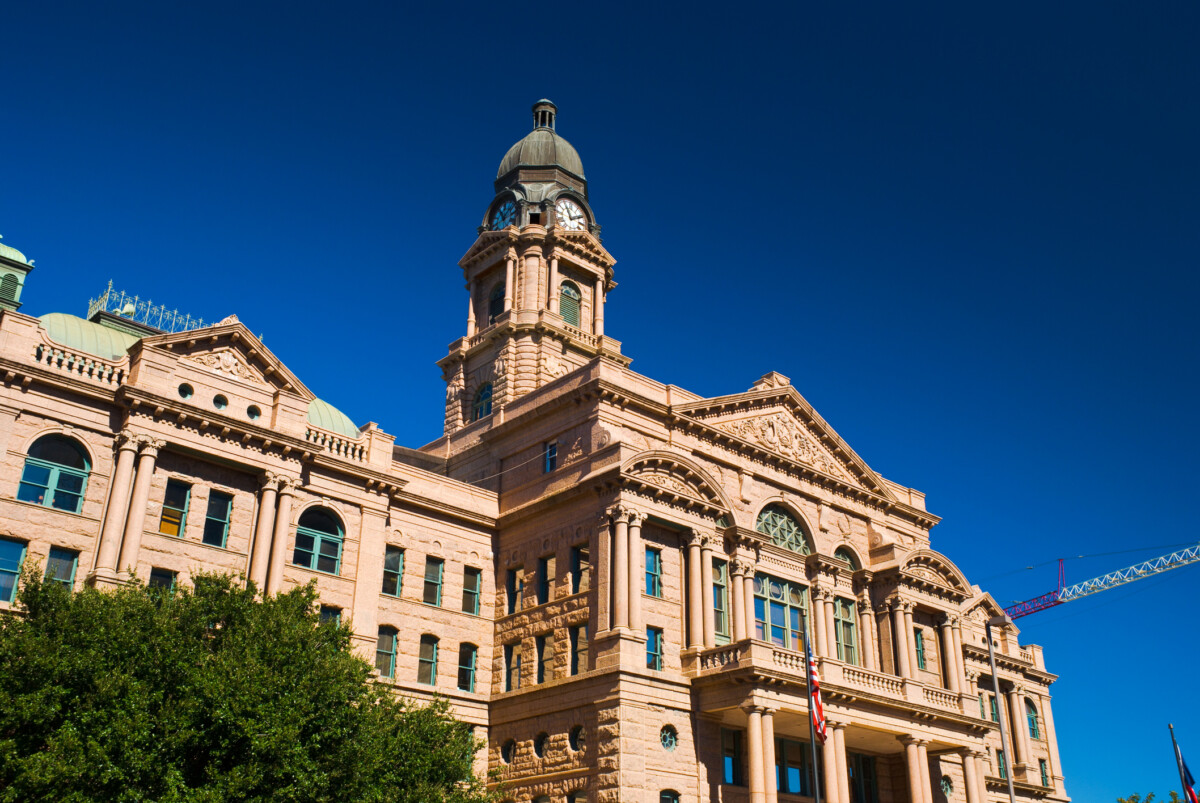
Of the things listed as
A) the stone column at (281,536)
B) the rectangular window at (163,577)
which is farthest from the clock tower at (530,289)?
the rectangular window at (163,577)

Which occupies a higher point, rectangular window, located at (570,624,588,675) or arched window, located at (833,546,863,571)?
arched window, located at (833,546,863,571)

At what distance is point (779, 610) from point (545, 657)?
10646 millimetres

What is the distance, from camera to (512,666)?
145 ft

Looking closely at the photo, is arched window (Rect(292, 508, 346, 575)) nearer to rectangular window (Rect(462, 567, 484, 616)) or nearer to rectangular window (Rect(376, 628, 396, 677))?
rectangular window (Rect(376, 628, 396, 677))

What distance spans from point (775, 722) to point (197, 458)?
23.3 meters

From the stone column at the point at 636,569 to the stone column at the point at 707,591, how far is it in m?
2.80

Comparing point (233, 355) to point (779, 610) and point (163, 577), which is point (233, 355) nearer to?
point (163, 577)

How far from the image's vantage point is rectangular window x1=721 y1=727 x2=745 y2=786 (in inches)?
1624

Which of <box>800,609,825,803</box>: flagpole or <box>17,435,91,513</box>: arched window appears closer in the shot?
<box>17,435,91,513</box>: arched window

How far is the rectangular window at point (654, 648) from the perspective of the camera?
40406mm

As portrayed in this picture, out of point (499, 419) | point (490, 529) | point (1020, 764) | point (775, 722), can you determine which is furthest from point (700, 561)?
point (1020, 764)

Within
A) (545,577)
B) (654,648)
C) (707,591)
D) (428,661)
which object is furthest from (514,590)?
(707,591)

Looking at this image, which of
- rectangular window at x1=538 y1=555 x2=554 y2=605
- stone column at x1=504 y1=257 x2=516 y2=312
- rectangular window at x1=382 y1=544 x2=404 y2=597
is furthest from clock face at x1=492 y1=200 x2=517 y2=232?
rectangular window at x1=382 y1=544 x2=404 y2=597

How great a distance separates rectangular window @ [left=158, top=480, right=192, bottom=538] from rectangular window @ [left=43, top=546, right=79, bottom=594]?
2798 mm
